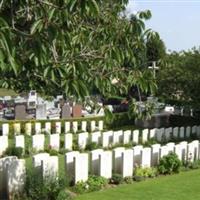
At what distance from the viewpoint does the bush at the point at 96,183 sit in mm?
10953

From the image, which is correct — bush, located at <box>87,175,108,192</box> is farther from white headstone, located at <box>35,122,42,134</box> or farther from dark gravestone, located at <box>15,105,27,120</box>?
dark gravestone, located at <box>15,105,27,120</box>

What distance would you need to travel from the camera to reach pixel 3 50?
10.5 ft

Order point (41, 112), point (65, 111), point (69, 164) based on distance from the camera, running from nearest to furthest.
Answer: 1. point (69, 164)
2. point (41, 112)
3. point (65, 111)

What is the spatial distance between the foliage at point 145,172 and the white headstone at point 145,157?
0.76 feet

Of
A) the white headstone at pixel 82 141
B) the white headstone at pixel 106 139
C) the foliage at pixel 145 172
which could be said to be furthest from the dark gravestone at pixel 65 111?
the foliage at pixel 145 172

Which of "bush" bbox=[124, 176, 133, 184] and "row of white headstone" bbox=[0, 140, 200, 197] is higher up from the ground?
"row of white headstone" bbox=[0, 140, 200, 197]

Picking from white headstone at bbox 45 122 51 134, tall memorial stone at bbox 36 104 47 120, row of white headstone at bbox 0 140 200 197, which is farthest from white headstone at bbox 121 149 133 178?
tall memorial stone at bbox 36 104 47 120

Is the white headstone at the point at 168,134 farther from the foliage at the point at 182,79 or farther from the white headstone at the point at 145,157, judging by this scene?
the white headstone at the point at 145,157

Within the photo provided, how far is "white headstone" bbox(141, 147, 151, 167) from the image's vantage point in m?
13.1

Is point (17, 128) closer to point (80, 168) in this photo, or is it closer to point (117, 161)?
point (117, 161)

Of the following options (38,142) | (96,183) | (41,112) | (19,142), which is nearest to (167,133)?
(38,142)

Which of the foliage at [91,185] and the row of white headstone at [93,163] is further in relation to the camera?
the foliage at [91,185]

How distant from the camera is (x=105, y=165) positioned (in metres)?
11.8

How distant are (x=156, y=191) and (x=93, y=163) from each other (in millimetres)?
1918
